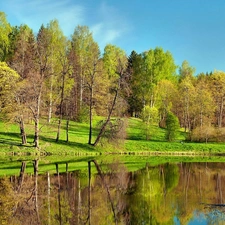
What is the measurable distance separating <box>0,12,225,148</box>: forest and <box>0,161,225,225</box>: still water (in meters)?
16.2

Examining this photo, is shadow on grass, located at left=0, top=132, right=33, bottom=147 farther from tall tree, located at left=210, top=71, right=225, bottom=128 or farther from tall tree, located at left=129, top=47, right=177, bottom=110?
tall tree, located at left=210, top=71, right=225, bottom=128

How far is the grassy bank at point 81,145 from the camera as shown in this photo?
39.6m

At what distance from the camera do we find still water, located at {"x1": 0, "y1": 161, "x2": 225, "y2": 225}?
1423 centimetres

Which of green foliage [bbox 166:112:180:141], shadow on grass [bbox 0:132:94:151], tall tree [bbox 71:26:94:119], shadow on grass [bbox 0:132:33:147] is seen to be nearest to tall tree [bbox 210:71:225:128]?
green foliage [bbox 166:112:180:141]

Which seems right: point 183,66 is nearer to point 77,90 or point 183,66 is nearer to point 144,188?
point 77,90

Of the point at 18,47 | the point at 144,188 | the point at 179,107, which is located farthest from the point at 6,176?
the point at 179,107

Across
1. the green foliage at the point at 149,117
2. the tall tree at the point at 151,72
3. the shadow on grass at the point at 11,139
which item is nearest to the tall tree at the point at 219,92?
the tall tree at the point at 151,72

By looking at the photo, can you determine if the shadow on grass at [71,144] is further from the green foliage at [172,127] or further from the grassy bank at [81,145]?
the green foliage at [172,127]

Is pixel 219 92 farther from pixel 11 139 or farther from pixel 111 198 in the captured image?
pixel 111 198

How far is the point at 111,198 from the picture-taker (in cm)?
1834

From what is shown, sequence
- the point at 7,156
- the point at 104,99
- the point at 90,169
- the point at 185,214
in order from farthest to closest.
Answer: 1. the point at 104,99
2. the point at 7,156
3. the point at 90,169
4. the point at 185,214

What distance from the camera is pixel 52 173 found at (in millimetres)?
26094

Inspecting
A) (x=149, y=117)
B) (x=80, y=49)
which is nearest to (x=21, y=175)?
(x=149, y=117)

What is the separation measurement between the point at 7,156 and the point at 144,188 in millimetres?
19493
